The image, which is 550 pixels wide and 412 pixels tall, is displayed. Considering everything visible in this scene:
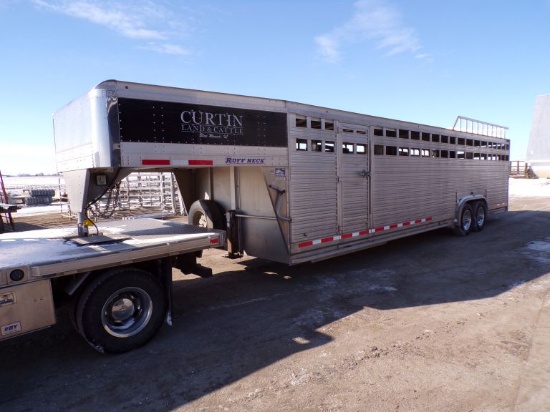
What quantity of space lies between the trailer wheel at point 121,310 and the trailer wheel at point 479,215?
10.3m

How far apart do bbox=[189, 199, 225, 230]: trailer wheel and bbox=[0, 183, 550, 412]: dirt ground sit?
1075 millimetres

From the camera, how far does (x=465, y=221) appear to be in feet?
36.7

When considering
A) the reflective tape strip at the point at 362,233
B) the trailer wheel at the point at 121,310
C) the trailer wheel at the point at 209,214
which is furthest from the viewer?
the trailer wheel at the point at 209,214

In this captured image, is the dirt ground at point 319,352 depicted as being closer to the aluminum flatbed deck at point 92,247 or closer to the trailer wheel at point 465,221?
the aluminum flatbed deck at point 92,247

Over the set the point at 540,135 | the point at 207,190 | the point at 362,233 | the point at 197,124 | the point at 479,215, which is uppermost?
the point at 540,135

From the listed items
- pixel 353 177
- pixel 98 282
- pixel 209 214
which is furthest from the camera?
pixel 353 177

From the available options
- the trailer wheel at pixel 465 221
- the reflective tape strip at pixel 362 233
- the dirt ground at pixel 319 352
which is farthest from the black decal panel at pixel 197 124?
the trailer wheel at pixel 465 221

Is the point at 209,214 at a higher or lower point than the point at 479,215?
higher

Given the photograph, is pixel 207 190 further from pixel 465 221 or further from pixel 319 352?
pixel 465 221

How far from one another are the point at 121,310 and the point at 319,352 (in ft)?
7.86

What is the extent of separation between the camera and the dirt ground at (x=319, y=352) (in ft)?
11.1

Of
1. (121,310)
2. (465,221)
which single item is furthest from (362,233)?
(465,221)

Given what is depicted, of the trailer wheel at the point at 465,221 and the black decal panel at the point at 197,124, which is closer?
the black decal panel at the point at 197,124

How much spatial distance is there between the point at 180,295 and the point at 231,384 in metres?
2.95
